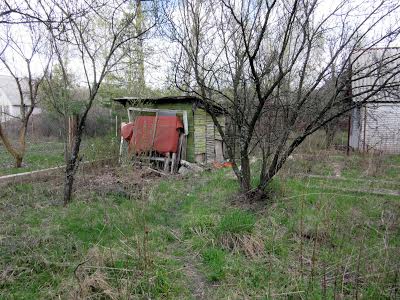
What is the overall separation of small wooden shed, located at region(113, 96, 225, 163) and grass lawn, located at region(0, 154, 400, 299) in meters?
4.21

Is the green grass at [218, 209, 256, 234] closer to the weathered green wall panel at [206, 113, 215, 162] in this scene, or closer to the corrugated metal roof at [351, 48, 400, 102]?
the corrugated metal roof at [351, 48, 400, 102]

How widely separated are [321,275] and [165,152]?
7000mm

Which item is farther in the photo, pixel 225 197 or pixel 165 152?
pixel 165 152

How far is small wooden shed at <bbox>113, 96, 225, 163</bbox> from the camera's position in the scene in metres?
9.84

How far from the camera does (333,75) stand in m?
4.96

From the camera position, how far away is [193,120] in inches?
388

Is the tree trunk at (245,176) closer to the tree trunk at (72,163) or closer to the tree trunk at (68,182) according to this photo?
the tree trunk at (72,163)

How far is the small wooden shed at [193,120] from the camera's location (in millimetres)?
9844

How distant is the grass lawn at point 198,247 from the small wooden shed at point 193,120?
4207 mm

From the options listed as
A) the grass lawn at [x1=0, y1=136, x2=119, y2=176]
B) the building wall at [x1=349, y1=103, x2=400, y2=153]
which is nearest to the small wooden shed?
the grass lawn at [x1=0, y1=136, x2=119, y2=176]

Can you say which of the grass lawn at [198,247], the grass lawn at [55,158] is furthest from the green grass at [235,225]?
the grass lawn at [55,158]

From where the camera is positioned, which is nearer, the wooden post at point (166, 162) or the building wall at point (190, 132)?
the wooden post at point (166, 162)

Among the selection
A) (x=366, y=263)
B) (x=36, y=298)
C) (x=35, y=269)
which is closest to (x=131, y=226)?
(x=35, y=269)

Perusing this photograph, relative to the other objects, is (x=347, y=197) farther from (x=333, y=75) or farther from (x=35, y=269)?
(x=35, y=269)
